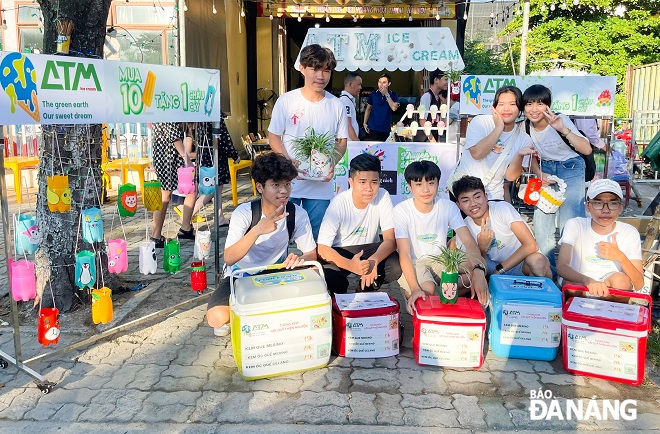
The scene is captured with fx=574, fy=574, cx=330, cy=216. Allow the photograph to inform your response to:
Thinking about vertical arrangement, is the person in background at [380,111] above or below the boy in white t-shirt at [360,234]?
above

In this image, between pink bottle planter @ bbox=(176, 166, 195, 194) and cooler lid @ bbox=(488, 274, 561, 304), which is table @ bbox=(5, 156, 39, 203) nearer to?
pink bottle planter @ bbox=(176, 166, 195, 194)

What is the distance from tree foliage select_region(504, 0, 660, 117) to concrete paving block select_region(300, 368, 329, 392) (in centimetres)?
2171

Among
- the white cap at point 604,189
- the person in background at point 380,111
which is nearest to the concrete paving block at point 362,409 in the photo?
the white cap at point 604,189

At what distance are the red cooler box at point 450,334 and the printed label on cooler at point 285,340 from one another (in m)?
0.55

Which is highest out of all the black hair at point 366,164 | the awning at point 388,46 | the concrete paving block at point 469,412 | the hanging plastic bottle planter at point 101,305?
the awning at point 388,46

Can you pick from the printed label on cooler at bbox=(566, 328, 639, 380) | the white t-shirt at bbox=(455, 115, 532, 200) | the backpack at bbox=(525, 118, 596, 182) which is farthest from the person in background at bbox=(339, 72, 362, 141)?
the printed label on cooler at bbox=(566, 328, 639, 380)

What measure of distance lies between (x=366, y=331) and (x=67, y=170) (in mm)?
2477

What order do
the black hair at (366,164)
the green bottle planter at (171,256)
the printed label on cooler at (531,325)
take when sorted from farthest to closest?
the green bottle planter at (171,256)
the black hair at (366,164)
the printed label on cooler at (531,325)

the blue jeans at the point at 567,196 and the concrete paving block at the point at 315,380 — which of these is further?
the blue jeans at the point at 567,196

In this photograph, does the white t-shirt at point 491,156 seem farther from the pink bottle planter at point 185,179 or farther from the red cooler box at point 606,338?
the pink bottle planter at point 185,179

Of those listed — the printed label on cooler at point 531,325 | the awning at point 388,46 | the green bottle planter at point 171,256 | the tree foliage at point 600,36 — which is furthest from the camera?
the tree foliage at point 600,36

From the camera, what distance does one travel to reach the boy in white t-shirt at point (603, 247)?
3.59 metres

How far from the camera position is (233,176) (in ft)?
27.6

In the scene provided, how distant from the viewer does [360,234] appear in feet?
13.7
